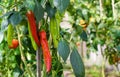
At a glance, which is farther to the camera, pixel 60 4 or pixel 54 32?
pixel 54 32

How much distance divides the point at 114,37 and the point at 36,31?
107 cm

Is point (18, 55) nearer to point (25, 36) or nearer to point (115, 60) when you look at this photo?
point (25, 36)

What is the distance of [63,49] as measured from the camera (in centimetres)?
121

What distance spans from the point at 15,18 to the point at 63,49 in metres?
0.21

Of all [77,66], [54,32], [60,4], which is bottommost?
[77,66]

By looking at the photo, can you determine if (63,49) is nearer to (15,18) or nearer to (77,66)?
(77,66)

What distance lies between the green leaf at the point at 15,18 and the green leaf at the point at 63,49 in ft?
0.58

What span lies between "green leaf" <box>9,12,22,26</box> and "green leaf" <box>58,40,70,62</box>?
177mm

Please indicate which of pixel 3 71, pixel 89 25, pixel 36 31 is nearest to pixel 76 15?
pixel 89 25

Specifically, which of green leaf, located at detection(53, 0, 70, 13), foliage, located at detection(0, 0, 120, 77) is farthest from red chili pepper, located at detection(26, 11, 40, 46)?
green leaf, located at detection(53, 0, 70, 13)

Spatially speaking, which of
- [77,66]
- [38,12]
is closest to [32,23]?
[38,12]

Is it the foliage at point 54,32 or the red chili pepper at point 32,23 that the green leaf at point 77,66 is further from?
the red chili pepper at point 32,23

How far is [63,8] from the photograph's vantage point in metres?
1.13

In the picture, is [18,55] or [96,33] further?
[96,33]
